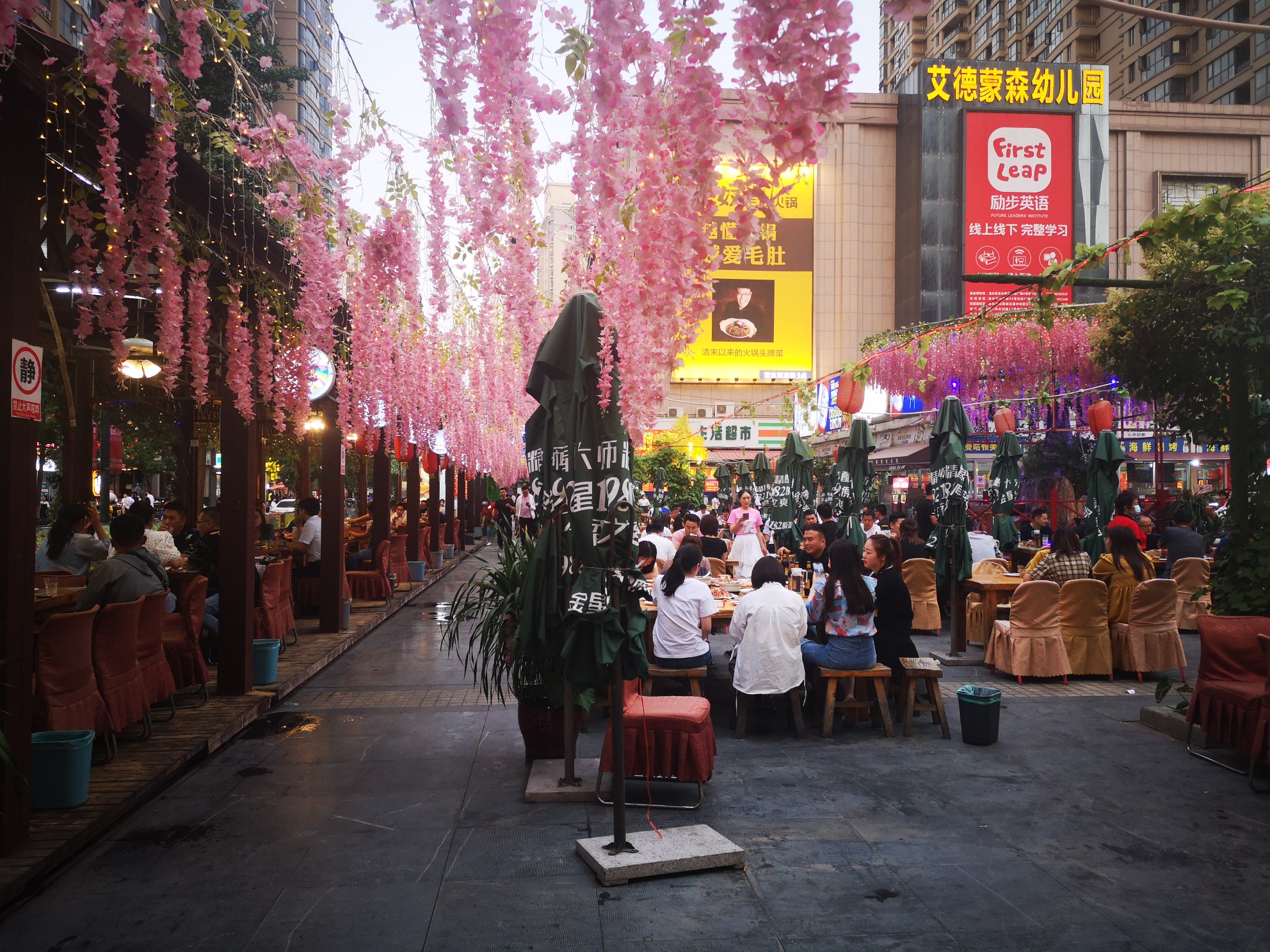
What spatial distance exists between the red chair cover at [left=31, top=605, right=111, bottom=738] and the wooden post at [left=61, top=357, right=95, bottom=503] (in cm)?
827

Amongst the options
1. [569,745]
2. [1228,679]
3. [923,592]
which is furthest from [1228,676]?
[923,592]

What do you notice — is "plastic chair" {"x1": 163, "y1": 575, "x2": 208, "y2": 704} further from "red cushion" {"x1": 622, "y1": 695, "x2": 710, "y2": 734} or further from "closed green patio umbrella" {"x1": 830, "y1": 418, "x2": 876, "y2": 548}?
"closed green patio umbrella" {"x1": 830, "y1": 418, "x2": 876, "y2": 548}

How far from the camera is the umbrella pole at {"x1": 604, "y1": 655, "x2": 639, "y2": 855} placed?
3.95 metres

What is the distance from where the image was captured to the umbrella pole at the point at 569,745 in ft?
16.3

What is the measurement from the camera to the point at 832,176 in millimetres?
44312

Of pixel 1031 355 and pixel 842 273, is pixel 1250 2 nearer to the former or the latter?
pixel 842 273

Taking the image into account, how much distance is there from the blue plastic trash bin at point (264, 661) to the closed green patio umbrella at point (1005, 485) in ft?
34.8

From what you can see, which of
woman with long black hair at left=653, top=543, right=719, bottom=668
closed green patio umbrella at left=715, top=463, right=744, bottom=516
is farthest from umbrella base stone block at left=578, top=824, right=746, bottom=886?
closed green patio umbrella at left=715, top=463, right=744, bottom=516

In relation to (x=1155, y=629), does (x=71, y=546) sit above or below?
above

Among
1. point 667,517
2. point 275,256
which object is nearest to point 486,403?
point 667,517

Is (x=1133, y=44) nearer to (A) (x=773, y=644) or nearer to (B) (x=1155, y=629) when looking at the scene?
(B) (x=1155, y=629)

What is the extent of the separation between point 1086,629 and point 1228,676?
257 cm

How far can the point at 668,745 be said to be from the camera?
485cm

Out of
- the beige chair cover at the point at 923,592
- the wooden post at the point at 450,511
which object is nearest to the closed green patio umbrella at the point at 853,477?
the beige chair cover at the point at 923,592
